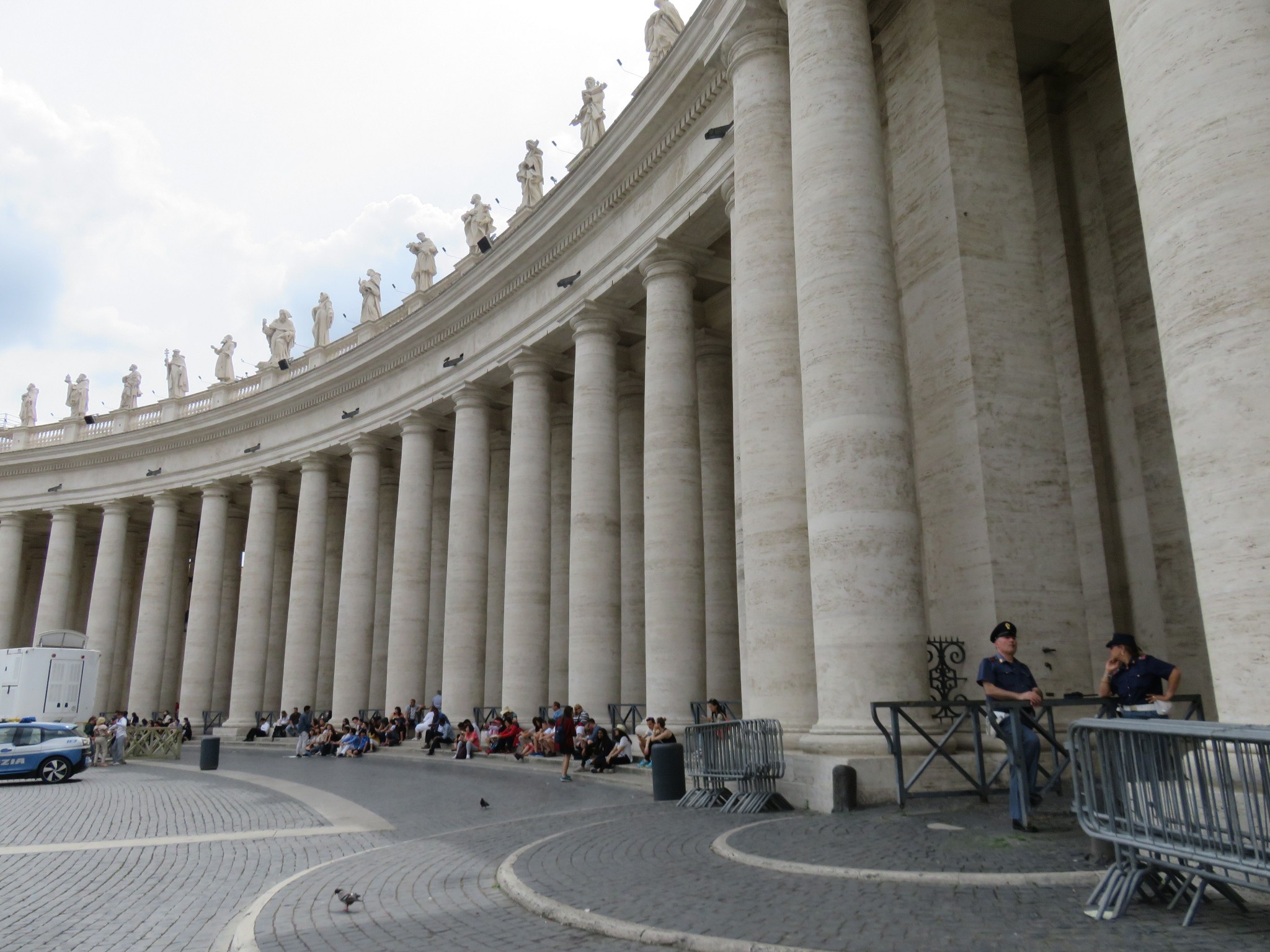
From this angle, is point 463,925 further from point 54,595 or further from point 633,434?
point 54,595

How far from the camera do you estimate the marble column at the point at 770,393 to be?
17.0 meters

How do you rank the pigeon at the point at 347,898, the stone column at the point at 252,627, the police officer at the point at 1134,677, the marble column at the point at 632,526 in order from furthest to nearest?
the stone column at the point at 252,627, the marble column at the point at 632,526, the police officer at the point at 1134,677, the pigeon at the point at 347,898

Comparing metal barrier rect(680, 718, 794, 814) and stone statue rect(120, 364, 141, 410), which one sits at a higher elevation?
stone statue rect(120, 364, 141, 410)

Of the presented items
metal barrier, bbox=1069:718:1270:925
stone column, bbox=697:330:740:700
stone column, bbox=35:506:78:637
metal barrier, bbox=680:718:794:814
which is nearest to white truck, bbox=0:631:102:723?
stone column, bbox=35:506:78:637

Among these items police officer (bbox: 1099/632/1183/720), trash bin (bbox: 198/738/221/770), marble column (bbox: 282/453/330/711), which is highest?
marble column (bbox: 282/453/330/711)

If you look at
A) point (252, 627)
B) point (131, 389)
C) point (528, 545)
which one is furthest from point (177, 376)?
point (528, 545)

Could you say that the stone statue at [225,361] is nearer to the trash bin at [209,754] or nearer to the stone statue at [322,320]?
the stone statue at [322,320]

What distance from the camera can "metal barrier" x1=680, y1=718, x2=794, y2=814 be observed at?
47.5 feet

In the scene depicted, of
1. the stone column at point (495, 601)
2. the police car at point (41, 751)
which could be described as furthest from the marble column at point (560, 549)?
the police car at point (41, 751)

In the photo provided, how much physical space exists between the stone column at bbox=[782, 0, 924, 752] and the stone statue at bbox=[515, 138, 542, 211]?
22.1 metres

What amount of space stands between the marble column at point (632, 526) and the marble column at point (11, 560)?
44506mm

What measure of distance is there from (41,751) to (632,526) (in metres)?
19.8

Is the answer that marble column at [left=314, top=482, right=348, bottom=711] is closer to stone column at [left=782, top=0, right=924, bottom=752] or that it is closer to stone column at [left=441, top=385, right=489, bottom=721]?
stone column at [left=441, top=385, right=489, bottom=721]

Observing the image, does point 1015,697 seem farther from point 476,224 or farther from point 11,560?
point 11,560
